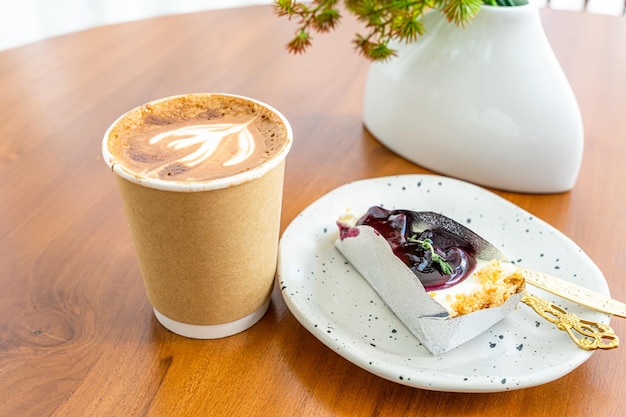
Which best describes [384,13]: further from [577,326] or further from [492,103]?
[577,326]

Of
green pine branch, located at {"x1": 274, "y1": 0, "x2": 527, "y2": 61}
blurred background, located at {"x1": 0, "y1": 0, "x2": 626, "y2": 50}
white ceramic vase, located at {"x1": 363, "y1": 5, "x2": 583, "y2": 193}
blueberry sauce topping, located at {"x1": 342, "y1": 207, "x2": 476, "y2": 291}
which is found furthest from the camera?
blurred background, located at {"x1": 0, "y1": 0, "x2": 626, "y2": 50}

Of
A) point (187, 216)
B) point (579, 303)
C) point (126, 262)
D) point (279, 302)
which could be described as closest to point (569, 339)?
point (579, 303)

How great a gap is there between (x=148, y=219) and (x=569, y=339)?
489 mm

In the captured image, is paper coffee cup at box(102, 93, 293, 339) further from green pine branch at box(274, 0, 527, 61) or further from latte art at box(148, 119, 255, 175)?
green pine branch at box(274, 0, 527, 61)

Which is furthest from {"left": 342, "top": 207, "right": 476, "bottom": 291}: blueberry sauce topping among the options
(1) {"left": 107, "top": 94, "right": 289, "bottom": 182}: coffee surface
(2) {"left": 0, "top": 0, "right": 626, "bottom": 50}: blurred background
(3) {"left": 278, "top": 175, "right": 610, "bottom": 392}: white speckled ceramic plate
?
(2) {"left": 0, "top": 0, "right": 626, "bottom": 50}: blurred background

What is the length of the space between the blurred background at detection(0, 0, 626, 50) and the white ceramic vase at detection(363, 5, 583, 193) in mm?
1367

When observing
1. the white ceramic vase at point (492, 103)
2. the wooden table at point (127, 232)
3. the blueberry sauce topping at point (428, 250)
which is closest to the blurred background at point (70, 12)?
the wooden table at point (127, 232)

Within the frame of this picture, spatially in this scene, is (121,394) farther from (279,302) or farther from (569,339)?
(569,339)

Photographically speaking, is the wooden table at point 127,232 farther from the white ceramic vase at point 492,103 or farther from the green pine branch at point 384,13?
the green pine branch at point 384,13

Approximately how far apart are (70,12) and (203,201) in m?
2.00

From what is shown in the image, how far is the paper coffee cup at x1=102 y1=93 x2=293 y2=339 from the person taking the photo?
695mm

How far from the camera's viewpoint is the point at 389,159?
45.3 inches

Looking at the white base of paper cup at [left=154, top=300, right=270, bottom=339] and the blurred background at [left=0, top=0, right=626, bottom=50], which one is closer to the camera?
the white base of paper cup at [left=154, top=300, right=270, bottom=339]

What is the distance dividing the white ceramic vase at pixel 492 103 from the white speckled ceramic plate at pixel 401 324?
9 cm
